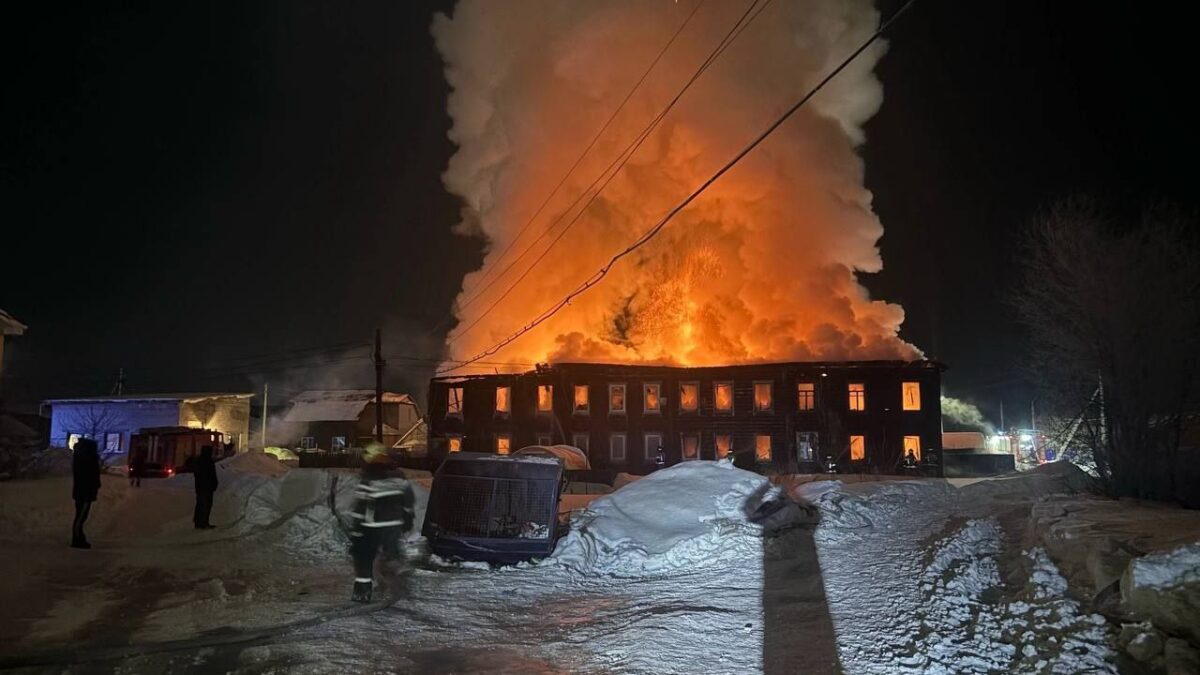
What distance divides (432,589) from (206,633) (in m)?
2.72

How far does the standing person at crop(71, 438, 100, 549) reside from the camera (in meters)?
11.6

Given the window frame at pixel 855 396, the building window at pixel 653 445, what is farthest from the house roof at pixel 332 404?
the window frame at pixel 855 396

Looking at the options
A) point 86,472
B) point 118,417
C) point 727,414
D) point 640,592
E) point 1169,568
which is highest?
point 727,414

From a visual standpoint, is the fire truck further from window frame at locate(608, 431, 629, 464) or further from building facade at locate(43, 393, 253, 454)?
window frame at locate(608, 431, 629, 464)

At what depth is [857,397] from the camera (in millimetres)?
42812

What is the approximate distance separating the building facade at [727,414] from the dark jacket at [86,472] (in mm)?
33329

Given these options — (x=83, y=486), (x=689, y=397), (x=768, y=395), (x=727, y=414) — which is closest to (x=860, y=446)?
(x=768, y=395)

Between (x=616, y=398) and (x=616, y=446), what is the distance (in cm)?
284

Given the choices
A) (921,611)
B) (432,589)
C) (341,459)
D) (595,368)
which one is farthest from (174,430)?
(921,611)

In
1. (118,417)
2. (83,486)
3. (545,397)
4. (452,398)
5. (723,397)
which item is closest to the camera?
(83,486)

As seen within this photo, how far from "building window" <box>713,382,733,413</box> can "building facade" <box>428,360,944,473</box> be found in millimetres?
58

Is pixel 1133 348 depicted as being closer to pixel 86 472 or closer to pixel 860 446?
pixel 86 472

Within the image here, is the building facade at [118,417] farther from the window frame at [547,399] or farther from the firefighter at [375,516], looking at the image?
the firefighter at [375,516]

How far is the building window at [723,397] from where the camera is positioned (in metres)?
44.1
